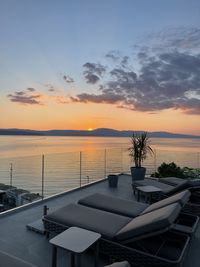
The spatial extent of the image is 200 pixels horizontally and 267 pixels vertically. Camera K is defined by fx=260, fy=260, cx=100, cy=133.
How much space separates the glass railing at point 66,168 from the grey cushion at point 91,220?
1772 mm

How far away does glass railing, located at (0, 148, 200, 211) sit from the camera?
18.5 ft

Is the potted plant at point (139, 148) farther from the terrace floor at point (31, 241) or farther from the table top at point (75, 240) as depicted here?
the table top at point (75, 240)

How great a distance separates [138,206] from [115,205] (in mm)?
300

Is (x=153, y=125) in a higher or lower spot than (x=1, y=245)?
higher

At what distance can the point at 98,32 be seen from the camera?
7.04 m

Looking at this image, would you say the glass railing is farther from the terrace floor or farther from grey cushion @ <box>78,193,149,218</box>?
grey cushion @ <box>78,193,149,218</box>

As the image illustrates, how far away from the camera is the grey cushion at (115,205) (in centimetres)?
320

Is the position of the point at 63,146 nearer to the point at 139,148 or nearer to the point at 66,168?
the point at 66,168

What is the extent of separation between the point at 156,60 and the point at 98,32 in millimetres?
2273

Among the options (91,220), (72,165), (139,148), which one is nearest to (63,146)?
(72,165)

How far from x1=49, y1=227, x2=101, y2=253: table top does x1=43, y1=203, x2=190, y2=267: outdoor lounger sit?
31 centimetres

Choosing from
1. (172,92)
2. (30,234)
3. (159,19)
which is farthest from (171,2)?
(30,234)

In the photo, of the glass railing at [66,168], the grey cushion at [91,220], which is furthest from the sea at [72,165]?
the grey cushion at [91,220]

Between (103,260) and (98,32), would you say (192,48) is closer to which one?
(98,32)
